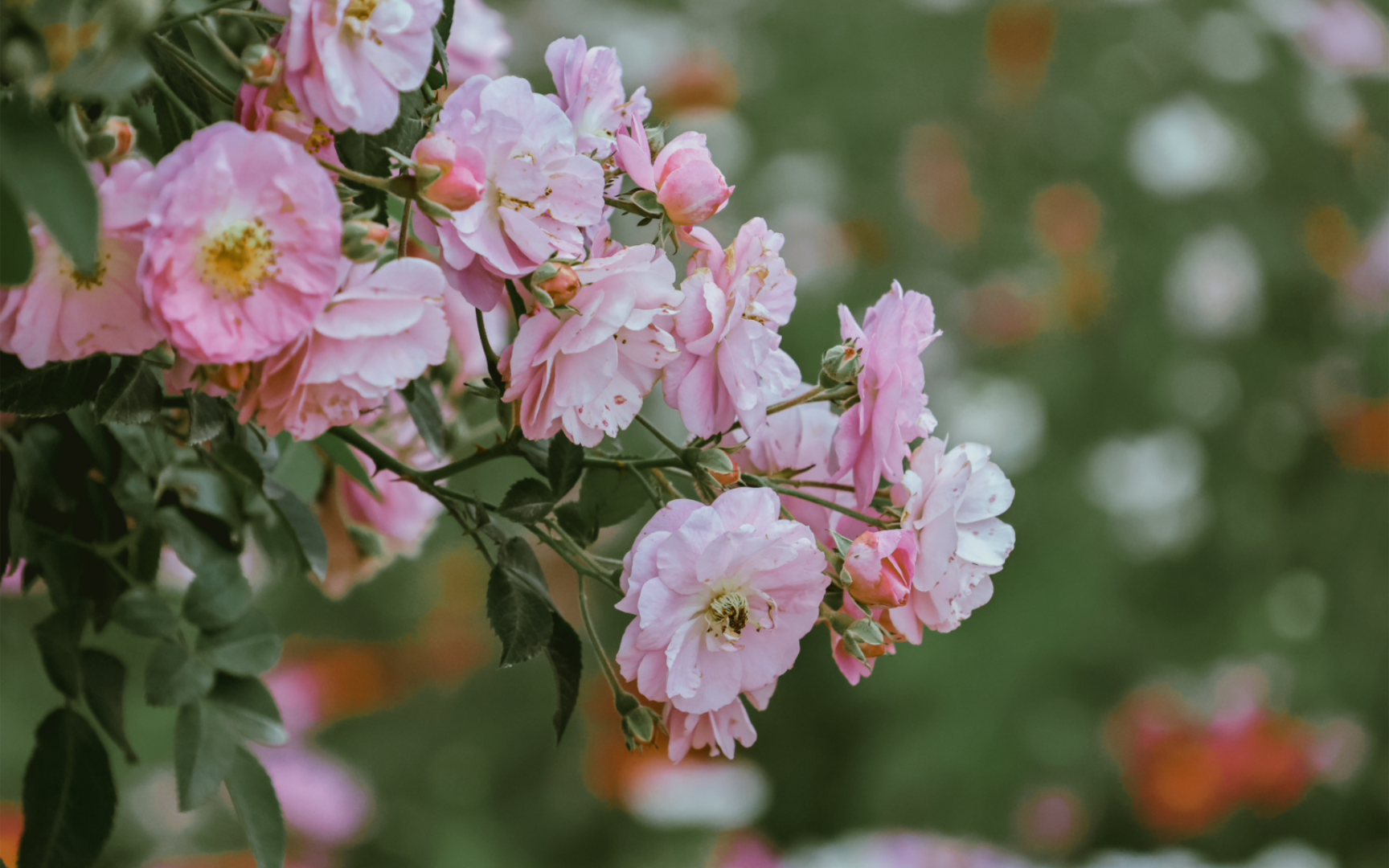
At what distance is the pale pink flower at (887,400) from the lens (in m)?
0.28

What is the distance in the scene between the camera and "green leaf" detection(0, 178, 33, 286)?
7.8 inches

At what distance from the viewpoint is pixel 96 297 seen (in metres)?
0.23

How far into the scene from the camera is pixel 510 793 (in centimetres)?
133

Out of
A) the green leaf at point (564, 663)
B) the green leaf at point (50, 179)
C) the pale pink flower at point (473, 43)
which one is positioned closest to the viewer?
the green leaf at point (50, 179)

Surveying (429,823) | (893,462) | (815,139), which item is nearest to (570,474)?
(893,462)

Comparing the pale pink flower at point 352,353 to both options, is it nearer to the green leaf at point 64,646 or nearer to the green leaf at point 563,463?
the green leaf at point 563,463

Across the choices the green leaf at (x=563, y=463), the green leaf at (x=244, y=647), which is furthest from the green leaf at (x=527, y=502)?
the green leaf at (x=244, y=647)

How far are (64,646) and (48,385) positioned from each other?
13 cm

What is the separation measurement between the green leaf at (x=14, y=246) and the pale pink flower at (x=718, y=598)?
13 cm

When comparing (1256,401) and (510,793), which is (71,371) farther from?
(1256,401)

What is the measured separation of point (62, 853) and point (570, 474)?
0.56 feet

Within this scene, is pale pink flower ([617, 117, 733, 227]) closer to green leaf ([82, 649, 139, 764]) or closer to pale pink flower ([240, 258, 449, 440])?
pale pink flower ([240, 258, 449, 440])

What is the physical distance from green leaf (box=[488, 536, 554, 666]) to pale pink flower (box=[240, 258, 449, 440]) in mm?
65

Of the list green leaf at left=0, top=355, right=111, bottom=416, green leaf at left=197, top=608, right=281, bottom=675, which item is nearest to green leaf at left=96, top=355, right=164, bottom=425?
green leaf at left=0, top=355, right=111, bottom=416
